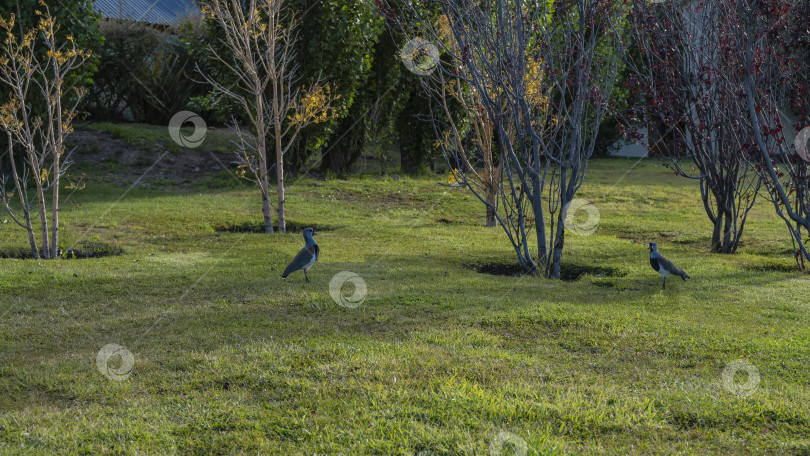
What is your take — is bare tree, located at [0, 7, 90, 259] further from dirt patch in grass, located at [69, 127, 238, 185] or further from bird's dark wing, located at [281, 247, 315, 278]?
bird's dark wing, located at [281, 247, 315, 278]

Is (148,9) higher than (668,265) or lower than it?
higher

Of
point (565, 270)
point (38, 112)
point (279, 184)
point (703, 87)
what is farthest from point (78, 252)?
point (703, 87)

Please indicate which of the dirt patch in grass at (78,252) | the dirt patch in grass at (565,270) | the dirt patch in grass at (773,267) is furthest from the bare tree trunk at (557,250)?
the dirt patch in grass at (78,252)

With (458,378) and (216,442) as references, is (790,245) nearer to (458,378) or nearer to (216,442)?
(458,378)

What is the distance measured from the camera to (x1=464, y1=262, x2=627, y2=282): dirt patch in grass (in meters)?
8.96

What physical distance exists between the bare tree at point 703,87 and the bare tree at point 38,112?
7.41 metres

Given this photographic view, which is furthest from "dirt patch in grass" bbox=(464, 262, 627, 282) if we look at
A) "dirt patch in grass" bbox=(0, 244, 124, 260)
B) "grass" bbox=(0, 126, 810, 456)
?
"dirt patch in grass" bbox=(0, 244, 124, 260)

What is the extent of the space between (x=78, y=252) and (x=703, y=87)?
29.8ft

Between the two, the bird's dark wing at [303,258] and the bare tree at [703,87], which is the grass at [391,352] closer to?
the bird's dark wing at [303,258]

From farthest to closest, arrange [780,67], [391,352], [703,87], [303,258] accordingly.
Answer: [703,87] → [780,67] → [303,258] → [391,352]

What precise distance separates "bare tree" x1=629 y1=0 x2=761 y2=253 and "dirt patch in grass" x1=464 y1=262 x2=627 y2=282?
197cm

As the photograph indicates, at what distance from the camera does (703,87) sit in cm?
1048

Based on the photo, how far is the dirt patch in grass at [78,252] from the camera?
902 centimetres

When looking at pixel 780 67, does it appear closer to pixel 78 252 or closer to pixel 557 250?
pixel 557 250
